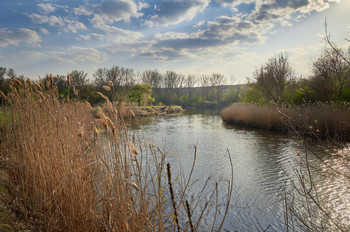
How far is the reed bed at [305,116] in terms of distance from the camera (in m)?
9.06

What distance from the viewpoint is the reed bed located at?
9.06m

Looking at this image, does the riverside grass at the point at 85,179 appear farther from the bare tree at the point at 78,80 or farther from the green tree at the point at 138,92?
the green tree at the point at 138,92

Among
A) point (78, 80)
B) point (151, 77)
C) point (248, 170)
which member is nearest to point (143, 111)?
point (248, 170)

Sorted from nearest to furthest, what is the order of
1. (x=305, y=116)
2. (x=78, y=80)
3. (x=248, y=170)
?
(x=305, y=116) < (x=248, y=170) < (x=78, y=80)

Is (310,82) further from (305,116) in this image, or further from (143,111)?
(143,111)

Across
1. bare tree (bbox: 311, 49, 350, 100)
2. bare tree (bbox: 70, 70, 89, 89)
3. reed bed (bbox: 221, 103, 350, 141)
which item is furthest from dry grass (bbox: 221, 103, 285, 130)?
bare tree (bbox: 70, 70, 89, 89)

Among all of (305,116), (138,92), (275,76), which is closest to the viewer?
(305,116)

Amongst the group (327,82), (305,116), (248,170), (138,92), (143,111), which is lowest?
(248,170)

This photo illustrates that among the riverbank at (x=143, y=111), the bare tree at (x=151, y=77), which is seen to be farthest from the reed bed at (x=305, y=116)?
the bare tree at (x=151, y=77)

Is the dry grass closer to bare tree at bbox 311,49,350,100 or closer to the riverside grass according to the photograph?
bare tree at bbox 311,49,350,100

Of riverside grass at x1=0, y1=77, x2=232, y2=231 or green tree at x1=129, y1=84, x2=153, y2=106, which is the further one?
green tree at x1=129, y1=84, x2=153, y2=106

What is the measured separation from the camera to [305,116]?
22.0ft

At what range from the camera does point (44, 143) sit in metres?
3.28

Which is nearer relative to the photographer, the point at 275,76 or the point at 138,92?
the point at 275,76
